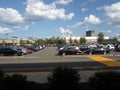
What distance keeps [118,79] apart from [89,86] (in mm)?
1147

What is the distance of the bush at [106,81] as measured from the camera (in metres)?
7.85

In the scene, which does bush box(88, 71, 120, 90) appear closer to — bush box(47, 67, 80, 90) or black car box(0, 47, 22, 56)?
bush box(47, 67, 80, 90)

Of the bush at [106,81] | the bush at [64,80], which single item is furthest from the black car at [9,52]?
the bush at [106,81]

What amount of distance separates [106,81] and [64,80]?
1.30 m

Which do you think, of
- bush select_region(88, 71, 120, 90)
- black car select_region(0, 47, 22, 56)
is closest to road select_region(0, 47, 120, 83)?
bush select_region(88, 71, 120, 90)

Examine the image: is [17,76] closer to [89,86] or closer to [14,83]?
[14,83]

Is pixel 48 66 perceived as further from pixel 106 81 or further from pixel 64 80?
pixel 106 81

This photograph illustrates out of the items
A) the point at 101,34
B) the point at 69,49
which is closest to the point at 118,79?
the point at 69,49

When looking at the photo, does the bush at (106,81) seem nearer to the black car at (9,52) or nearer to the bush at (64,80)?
the bush at (64,80)

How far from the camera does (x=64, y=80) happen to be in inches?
332

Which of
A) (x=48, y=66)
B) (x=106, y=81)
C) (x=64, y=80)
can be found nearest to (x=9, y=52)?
(x=48, y=66)

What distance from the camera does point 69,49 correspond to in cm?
4753

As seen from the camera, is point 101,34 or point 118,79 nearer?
point 118,79

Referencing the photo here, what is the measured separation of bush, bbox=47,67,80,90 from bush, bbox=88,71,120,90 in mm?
566
